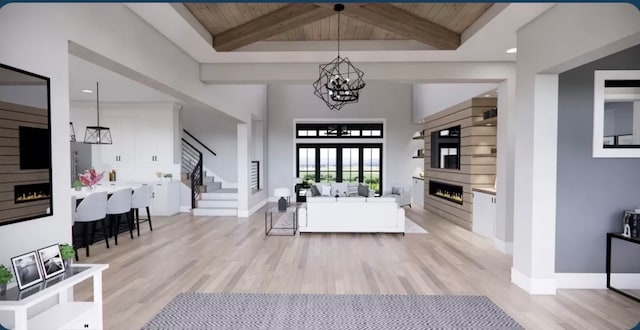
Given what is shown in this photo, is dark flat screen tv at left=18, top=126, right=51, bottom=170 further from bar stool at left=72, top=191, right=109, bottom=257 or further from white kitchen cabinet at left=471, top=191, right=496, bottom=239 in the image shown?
white kitchen cabinet at left=471, top=191, right=496, bottom=239

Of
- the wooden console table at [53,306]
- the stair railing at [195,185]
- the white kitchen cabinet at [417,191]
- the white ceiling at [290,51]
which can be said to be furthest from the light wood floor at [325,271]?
the white kitchen cabinet at [417,191]

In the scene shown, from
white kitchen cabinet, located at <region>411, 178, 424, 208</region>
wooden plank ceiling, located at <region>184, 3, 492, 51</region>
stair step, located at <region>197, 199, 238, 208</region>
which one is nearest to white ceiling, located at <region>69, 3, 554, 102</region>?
wooden plank ceiling, located at <region>184, 3, 492, 51</region>

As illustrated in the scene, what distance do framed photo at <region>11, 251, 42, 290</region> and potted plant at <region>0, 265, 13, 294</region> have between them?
4 centimetres

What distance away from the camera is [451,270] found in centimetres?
434

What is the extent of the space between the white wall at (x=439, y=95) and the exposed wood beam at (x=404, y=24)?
6.55 feet

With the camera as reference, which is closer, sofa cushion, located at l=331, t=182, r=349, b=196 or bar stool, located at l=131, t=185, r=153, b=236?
bar stool, located at l=131, t=185, r=153, b=236

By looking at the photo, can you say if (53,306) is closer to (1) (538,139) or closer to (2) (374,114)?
(1) (538,139)

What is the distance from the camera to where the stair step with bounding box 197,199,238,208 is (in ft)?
28.4

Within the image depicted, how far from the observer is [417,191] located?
1035cm

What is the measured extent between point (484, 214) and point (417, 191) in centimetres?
423

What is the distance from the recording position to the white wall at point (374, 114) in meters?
11.3

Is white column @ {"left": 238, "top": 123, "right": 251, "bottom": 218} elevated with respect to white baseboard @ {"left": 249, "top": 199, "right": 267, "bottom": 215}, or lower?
elevated

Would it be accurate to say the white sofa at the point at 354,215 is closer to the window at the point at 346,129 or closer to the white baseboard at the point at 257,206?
the white baseboard at the point at 257,206

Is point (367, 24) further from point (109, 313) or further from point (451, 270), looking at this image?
point (109, 313)
